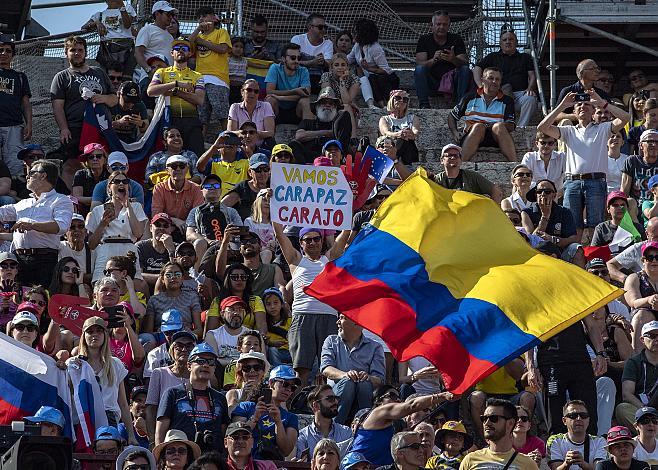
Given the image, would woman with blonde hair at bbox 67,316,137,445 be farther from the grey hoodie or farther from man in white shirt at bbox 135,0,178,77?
man in white shirt at bbox 135,0,178,77

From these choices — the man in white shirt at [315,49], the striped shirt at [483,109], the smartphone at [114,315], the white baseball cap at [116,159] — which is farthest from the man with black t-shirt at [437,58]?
the smartphone at [114,315]

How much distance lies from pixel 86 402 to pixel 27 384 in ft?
2.40

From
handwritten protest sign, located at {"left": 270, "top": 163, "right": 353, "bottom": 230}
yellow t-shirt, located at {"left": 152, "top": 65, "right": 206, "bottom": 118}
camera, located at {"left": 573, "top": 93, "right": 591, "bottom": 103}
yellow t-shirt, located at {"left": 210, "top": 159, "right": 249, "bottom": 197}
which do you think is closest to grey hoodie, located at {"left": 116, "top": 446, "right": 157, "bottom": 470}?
handwritten protest sign, located at {"left": 270, "top": 163, "right": 353, "bottom": 230}

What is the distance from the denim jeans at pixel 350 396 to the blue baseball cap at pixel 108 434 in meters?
2.02

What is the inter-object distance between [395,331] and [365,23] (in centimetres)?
1024

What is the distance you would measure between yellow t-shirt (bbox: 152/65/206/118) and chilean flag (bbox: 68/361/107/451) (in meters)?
6.87

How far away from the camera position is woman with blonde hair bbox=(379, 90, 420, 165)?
20281mm

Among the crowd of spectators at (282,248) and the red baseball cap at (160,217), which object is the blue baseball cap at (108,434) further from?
the red baseball cap at (160,217)

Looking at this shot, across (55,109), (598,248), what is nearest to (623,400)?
(598,248)

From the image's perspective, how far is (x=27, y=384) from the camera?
13266mm

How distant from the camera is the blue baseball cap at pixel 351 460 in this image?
1281cm

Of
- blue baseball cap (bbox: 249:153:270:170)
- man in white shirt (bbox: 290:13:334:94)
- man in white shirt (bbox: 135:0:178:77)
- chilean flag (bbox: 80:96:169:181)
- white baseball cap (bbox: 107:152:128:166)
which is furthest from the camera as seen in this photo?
man in white shirt (bbox: 290:13:334:94)

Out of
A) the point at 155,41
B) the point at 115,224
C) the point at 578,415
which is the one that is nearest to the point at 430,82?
the point at 155,41

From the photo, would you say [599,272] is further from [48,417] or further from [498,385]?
[48,417]
